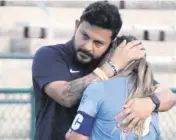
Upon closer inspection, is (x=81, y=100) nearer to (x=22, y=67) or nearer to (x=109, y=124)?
(x=109, y=124)

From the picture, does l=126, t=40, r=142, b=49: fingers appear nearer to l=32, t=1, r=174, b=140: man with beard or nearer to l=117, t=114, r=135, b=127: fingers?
l=32, t=1, r=174, b=140: man with beard

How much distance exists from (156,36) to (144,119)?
5975 millimetres

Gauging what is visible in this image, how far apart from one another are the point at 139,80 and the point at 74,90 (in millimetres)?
253

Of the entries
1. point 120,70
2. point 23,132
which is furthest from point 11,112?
point 120,70

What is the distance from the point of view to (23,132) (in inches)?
164

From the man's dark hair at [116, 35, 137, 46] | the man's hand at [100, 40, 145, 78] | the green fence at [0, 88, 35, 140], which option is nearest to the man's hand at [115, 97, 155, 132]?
the man's hand at [100, 40, 145, 78]

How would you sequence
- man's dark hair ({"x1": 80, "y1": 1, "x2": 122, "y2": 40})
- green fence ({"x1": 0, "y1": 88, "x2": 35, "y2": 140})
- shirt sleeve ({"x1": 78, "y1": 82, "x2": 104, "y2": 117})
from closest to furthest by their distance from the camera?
shirt sleeve ({"x1": 78, "y1": 82, "x2": 104, "y2": 117}), man's dark hair ({"x1": 80, "y1": 1, "x2": 122, "y2": 40}), green fence ({"x1": 0, "y1": 88, "x2": 35, "y2": 140})

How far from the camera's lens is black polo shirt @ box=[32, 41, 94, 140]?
2059 mm

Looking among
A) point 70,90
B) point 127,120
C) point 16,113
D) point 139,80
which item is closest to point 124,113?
point 127,120

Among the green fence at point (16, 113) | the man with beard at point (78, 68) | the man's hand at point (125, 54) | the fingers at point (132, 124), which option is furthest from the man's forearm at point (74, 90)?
the green fence at point (16, 113)

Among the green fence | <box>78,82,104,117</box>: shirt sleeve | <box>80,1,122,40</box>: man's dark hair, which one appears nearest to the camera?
<box>78,82,104,117</box>: shirt sleeve

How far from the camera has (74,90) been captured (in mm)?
1999

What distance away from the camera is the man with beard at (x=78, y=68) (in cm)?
200

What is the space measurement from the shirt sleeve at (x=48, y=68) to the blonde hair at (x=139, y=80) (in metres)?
0.24
